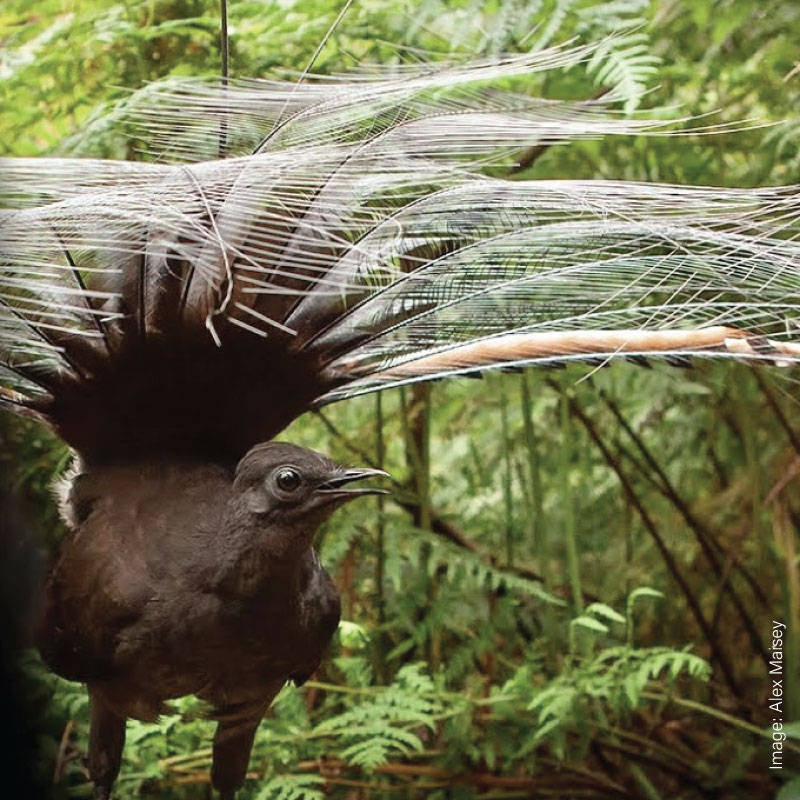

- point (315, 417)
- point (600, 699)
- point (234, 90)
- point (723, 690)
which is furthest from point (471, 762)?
point (234, 90)

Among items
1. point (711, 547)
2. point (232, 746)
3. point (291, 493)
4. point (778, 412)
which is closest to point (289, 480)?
point (291, 493)

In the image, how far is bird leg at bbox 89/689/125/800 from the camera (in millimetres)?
1029

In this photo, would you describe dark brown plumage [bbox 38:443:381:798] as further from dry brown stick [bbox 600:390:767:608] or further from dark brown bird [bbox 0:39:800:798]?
dry brown stick [bbox 600:390:767:608]

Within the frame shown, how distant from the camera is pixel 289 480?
0.87 metres

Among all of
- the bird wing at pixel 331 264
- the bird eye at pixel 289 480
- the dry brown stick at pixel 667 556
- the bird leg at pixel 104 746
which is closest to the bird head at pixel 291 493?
the bird eye at pixel 289 480

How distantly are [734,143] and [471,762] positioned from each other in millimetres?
1002

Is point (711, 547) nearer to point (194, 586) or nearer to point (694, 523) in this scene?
point (694, 523)

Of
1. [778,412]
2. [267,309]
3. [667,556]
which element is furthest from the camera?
[667,556]

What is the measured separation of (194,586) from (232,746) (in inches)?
9.8

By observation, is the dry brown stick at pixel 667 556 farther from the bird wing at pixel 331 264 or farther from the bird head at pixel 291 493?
the bird head at pixel 291 493

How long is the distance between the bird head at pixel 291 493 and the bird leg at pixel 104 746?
279 mm

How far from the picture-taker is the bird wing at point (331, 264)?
0.92 m

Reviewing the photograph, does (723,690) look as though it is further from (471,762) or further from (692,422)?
(692,422)

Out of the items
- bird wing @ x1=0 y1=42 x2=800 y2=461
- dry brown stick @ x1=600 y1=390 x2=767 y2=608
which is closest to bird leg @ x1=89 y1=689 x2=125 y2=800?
bird wing @ x1=0 y1=42 x2=800 y2=461
